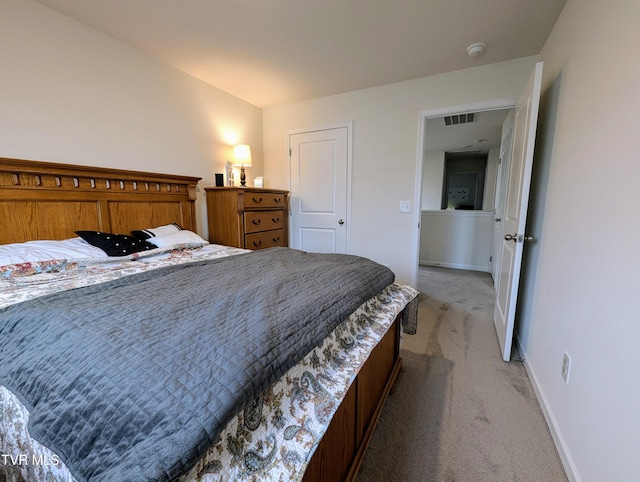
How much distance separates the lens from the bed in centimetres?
53

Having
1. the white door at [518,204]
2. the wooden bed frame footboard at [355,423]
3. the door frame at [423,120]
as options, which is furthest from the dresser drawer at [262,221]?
the white door at [518,204]

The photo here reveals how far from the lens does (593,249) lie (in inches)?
43.7

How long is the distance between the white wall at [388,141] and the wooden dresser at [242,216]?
3.22ft

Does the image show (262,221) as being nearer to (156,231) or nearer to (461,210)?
(156,231)

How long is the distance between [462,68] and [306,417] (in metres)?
3.05

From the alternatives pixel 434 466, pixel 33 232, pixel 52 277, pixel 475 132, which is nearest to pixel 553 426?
pixel 434 466

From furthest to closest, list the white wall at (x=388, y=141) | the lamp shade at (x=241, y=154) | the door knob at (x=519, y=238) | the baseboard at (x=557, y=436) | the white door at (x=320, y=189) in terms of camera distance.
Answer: the white door at (x=320, y=189) → the lamp shade at (x=241, y=154) → the white wall at (x=388, y=141) → the door knob at (x=519, y=238) → the baseboard at (x=557, y=436)

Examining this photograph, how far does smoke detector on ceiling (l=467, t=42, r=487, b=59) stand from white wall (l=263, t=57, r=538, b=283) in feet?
1.00

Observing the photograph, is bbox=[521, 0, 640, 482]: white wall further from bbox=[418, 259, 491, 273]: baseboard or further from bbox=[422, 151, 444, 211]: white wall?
bbox=[422, 151, 444, 211]: white wall

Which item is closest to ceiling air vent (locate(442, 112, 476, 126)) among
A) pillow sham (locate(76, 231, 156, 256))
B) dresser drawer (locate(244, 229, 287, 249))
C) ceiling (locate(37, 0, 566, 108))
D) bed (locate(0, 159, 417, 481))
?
ceiling (locate(37, 0, 566, 108))

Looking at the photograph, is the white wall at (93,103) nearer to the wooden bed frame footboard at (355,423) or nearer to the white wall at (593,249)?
the wooden bed frame footboard at (355,423)

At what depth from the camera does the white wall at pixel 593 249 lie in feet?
2.87

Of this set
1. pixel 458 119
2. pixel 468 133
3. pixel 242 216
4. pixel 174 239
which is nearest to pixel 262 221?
pixel 242 216

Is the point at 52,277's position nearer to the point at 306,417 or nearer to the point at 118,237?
the point at 118,237
